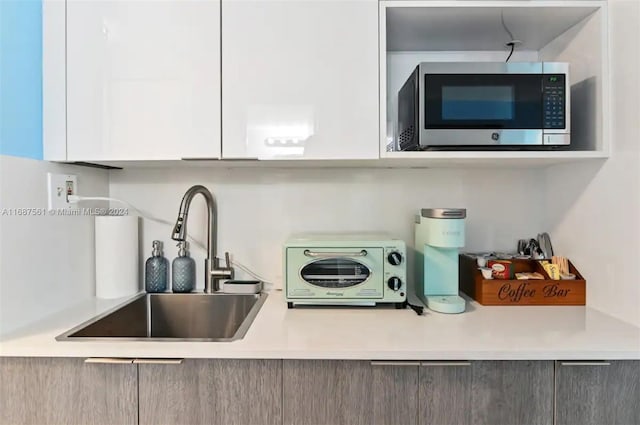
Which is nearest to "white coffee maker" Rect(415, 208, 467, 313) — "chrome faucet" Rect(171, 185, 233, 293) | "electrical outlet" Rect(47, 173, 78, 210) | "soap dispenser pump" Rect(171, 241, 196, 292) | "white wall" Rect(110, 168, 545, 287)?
"white wall" Rect(110, 168, 545, 287)

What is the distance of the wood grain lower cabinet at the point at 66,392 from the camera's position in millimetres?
1051

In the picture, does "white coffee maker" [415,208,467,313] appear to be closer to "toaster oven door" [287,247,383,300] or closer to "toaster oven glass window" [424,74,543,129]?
"toaster oven door" [287,247,383,300]

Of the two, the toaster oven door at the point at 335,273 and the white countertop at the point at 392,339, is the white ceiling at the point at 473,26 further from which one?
the white countertop at the point at 392,339

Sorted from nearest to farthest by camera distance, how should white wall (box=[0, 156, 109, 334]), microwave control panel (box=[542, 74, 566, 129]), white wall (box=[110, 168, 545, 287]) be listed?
white wall (box=[0, 156, 109, 334]), microwave control panel (box=[542, 74, 566, 129]), white wall (box=[110, 168, 545, 287])

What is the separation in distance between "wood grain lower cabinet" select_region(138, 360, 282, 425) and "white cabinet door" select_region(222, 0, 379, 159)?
0.68 metres

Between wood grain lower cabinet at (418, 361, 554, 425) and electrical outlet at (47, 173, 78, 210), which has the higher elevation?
electrical outlet at (47, 173, 78, 210)

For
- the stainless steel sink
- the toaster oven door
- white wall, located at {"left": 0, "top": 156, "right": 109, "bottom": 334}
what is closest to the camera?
white wall, located at {"left": 0, "top": 156, "right": 109, "bottom": 334}

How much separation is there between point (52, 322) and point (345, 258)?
36.1 inches

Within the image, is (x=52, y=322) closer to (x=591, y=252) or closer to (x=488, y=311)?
(x=488, y=311)

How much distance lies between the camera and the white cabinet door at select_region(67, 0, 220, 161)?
1305 mm

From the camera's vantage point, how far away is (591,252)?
1.39 metres

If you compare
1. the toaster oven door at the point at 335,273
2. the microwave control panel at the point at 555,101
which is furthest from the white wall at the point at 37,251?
the microwave control panel at the point at 555,101

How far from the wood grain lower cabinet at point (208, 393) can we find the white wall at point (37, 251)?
459mm

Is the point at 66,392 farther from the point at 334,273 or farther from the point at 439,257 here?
the point at 439,257
